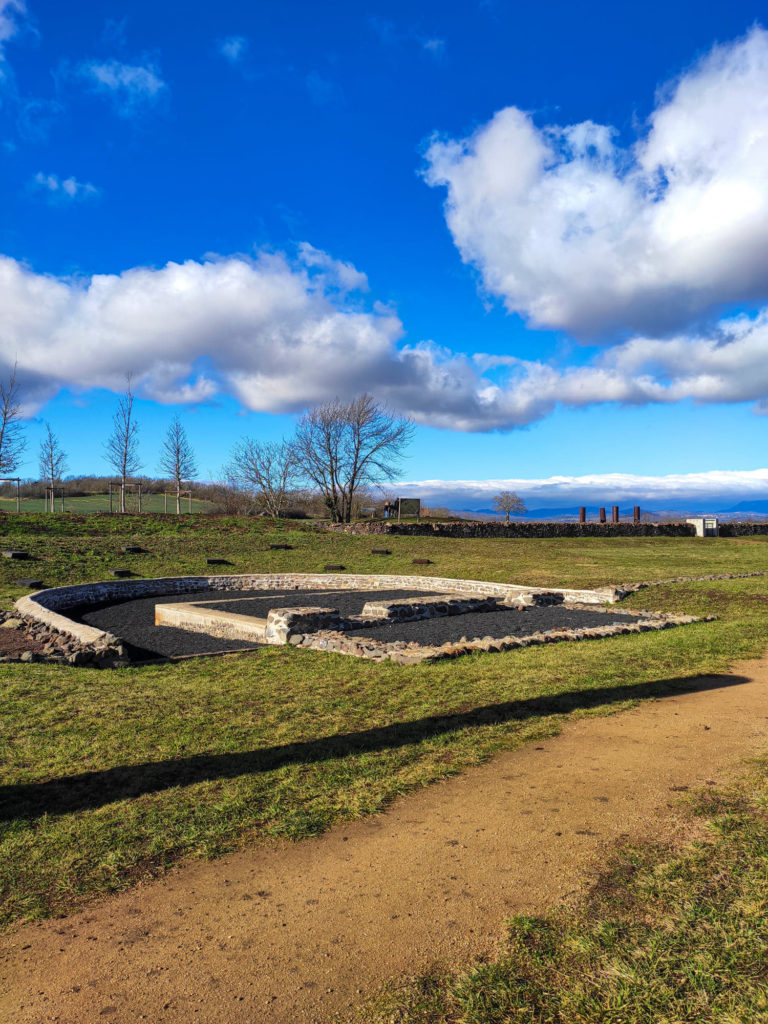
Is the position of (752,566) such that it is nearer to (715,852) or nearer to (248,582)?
(248,582)

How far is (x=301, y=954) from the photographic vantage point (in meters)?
2.61

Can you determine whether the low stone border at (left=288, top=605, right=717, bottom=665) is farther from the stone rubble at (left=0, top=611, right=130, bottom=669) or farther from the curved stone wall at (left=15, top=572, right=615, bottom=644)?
the curved stone wall at (left=15, top=572, right=615, bottom=644)

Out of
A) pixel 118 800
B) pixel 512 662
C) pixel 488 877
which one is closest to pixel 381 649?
pixel 512 662

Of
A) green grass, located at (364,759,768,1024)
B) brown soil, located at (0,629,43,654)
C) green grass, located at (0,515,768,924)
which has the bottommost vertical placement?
brown soil, located at (0,629,43,654)

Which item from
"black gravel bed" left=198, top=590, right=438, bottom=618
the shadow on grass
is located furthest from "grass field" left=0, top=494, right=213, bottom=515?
the shadow on grass

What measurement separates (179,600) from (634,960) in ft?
48.5

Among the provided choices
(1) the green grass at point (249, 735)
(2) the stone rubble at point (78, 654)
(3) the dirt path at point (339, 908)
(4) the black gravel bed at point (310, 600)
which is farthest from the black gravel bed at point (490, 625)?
(3) the dirt path at point (339, 908)

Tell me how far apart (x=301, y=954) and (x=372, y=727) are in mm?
2823

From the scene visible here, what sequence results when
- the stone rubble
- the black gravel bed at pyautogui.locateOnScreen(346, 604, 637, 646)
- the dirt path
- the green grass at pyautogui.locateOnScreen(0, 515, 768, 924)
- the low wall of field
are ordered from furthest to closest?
the low wall of field
the black gravel bed at pyautogui.locateOnScreen(346, 604, 637, 646)
the stone rubble
the green grass at pyautogui.locateOnScreen(0, 515, 768, 924)
the dirt path

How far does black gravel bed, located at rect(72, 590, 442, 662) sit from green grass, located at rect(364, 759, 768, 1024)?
7.46 meters

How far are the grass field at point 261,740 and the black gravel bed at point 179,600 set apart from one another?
4.78ft

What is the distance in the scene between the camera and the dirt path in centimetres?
240

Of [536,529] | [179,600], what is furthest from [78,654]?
[536,529]

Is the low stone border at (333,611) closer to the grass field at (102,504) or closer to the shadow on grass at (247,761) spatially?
the shadow on grass at (247,761)
